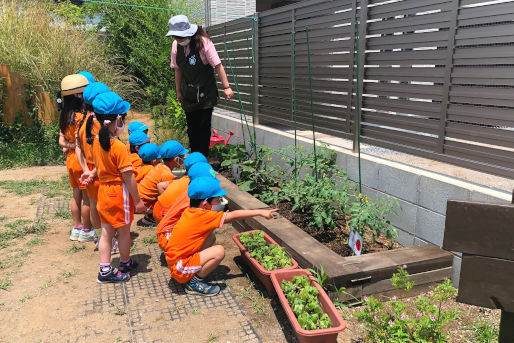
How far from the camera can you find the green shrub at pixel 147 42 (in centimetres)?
1188

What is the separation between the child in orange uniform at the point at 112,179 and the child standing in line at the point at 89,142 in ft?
0.82

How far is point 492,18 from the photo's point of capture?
9.53 feet

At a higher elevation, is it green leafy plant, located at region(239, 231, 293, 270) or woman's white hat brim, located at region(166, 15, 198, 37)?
woman's white hat brim, located at region(166, 15, 198, 37)

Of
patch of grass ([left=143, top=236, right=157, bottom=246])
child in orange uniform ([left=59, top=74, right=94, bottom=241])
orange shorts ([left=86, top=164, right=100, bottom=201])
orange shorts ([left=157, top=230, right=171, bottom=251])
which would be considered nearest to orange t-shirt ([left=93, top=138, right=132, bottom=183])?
orange shorts ([left=86, top=164, right=100, bottom=201])

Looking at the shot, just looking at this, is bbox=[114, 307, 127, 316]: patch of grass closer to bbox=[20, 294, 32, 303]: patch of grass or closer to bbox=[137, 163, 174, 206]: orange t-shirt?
bbox=[20, 294, 32, 303]: patch of grass

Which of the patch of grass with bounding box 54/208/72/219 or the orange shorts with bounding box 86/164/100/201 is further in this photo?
the patch of grass with bounding box 54/208/72/219

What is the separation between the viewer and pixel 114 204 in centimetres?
330

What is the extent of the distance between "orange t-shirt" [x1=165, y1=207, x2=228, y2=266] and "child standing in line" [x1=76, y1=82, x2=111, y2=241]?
1.04m

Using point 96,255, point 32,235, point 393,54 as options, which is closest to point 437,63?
point 393,54

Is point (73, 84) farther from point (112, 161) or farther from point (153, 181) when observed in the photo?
point (153, 181)

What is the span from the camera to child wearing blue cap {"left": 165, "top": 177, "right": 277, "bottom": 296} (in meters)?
3.11

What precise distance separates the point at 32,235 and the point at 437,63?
14.3 feet

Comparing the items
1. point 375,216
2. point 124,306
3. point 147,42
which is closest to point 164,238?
point 124,306

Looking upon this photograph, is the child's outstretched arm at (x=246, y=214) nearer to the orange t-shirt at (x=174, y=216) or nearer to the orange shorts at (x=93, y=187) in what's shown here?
the orange t-shirt at (x=174, y=216)
